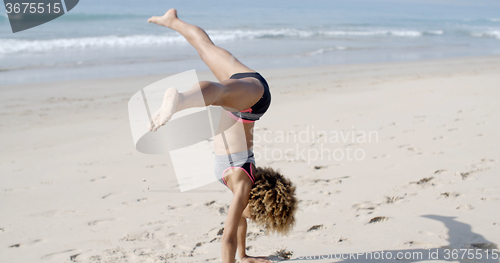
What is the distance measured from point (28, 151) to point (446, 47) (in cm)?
1997

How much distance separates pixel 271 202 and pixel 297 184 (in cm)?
179

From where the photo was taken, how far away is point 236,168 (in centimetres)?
243

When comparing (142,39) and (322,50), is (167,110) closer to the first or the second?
(322,50)

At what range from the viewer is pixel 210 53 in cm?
292

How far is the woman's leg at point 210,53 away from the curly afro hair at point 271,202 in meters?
0.77

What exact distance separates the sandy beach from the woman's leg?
1369 mm

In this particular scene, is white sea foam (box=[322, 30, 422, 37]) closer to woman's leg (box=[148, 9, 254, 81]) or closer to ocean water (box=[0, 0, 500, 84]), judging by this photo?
ocean water (box=[0, 0, 500, 84])

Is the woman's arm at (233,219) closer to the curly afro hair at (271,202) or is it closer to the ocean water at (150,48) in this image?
the curly afro hair at (271,202)

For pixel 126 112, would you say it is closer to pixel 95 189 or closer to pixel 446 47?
pixel 95 189

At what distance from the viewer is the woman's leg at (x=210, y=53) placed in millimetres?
2760

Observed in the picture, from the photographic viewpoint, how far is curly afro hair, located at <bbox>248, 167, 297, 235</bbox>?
7.75 feet

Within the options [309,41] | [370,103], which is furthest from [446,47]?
[370,103]

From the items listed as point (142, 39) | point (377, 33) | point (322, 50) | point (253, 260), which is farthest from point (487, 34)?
point (253, 260)

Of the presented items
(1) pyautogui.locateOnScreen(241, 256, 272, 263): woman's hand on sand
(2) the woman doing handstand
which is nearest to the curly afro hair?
(2) the woman doing handstand
